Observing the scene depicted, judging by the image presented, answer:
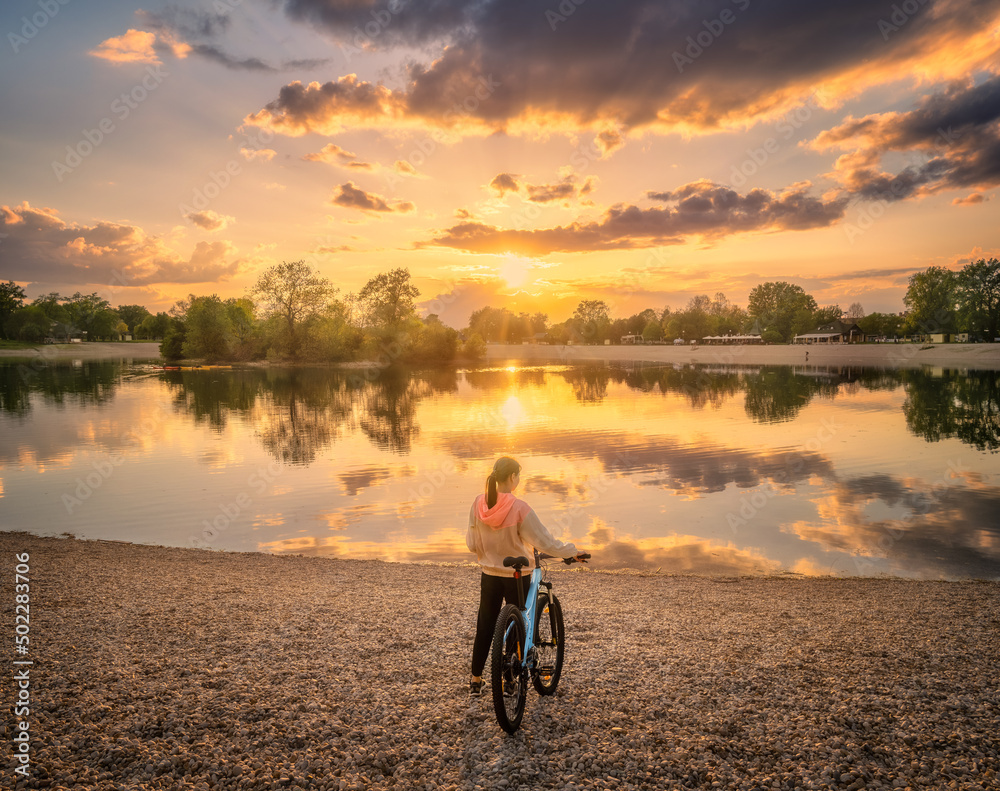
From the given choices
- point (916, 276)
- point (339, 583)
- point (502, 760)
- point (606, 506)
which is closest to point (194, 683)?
point (502, 760)

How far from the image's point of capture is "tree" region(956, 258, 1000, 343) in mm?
103688

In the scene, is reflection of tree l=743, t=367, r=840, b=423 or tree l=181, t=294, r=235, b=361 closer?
reflection of tree l=743, t=367, r=840, b=423

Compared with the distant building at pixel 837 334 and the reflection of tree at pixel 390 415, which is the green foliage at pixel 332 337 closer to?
the reflection of tree at pixel 390 415

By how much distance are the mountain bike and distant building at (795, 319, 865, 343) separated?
165 meters

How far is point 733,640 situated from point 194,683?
268 inches

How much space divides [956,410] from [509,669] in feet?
139

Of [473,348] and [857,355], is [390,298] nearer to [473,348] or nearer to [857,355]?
[473,348]

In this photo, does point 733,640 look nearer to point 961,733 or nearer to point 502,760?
point 961,733

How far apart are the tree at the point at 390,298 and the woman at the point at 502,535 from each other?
109m

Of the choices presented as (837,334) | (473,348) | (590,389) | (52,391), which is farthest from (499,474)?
(837,334)

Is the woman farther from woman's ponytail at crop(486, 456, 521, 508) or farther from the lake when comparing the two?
the lake

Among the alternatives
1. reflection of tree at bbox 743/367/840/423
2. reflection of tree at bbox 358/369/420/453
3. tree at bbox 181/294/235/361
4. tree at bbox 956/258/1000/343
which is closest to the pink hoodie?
reflection of tree at bbox 358/369/420/453

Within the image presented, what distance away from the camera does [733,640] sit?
7.84m

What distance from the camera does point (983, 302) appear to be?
343 feet
